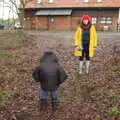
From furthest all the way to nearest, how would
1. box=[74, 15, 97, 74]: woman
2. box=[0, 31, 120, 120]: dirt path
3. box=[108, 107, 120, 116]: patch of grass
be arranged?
box=[74, 15, 97, 74]: woman → box=[0, 31, 120, 120]: dirt path → box=[108, 107, 120, 116]: patch of grass

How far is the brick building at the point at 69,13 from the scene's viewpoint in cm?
4478

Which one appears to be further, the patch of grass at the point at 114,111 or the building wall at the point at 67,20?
the building wall at the point at 67,20

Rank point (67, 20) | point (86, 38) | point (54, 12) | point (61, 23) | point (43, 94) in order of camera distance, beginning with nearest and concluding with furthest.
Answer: point (43, 94)
point (86, 38)
point (67, 20)
point (54, 12)
point (61, 23)

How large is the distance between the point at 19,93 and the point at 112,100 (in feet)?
8.43

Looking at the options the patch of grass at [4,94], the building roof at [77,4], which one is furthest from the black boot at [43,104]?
the building roof at [77,4]

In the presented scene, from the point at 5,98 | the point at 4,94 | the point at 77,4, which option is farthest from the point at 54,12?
the point at 5,98

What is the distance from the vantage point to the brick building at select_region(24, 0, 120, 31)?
44781 mm

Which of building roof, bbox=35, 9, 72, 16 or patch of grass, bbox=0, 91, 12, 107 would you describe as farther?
building roof, bbox=35, 9, 72, 16

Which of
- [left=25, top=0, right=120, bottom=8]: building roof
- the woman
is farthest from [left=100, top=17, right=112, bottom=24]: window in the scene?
the woman

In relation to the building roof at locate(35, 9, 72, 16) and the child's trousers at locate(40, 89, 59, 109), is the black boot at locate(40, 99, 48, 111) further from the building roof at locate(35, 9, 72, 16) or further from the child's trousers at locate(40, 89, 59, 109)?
the building roof at locate(35, 9, 72, 16)

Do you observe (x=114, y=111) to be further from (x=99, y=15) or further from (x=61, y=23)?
(x=61, y=23)

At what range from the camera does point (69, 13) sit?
45469mm

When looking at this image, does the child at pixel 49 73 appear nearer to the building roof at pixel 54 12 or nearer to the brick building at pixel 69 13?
the brick building at pixel 69 13

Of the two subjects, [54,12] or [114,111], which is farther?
[54,12]
